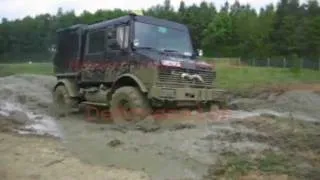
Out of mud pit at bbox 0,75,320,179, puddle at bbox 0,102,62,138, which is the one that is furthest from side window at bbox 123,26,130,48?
puddle at bbox 0,102,62,138

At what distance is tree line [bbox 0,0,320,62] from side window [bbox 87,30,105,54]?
3803 cm

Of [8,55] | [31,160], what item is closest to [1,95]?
[31,160]

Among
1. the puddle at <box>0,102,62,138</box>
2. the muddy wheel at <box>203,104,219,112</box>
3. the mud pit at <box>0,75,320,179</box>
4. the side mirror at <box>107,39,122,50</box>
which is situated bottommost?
the puddle at <box>0,102,62,138</box>

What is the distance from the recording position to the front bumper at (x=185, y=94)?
1349 cm

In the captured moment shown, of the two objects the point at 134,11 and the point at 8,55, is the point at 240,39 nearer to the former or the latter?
the point at 8,55

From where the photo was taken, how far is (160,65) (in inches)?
536

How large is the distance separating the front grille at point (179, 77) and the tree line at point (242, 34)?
130 ft

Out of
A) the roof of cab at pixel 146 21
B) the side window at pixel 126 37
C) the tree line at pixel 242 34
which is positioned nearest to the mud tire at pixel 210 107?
the roof of cab at pixel 146 21

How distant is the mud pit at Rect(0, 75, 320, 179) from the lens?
905cm

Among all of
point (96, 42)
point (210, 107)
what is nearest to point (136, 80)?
point (210, 107)

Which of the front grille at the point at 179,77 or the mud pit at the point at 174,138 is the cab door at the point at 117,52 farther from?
the mud pit at the point at 174,138

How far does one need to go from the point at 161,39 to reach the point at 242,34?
65.4 m

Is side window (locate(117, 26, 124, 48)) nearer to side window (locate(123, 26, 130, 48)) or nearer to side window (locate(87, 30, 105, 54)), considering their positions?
side window (locate(123, 26, 130, 48))

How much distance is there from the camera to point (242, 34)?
7894 cm
